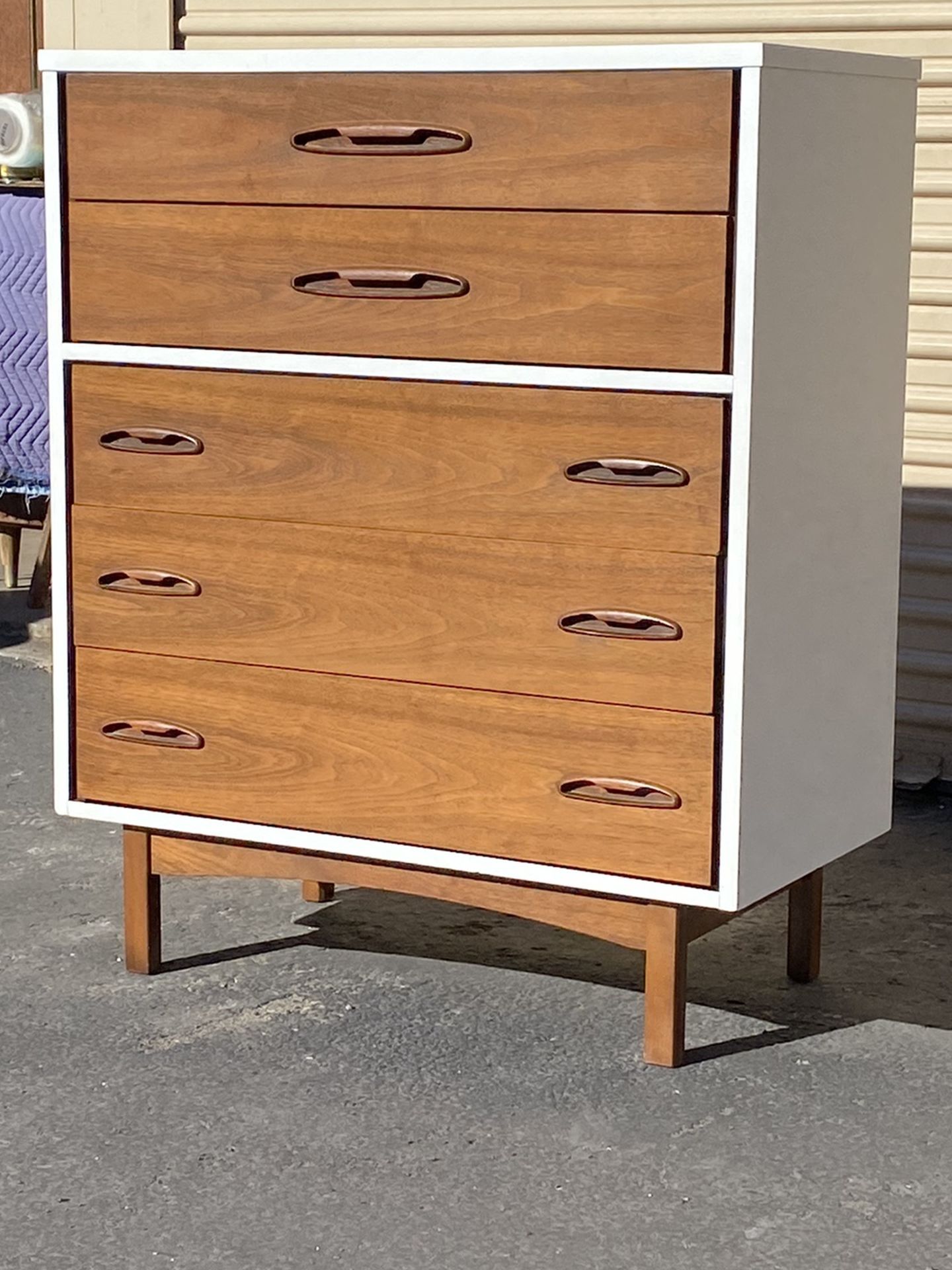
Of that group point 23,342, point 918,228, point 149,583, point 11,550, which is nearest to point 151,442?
point 149,583

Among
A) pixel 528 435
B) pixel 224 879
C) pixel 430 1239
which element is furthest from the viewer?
pixel 224 879

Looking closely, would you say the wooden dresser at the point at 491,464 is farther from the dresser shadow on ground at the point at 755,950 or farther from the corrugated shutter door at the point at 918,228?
the corrugated shutter door at the point at 918,228

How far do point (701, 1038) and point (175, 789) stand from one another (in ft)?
2.72

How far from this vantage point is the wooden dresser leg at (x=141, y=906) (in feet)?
10.6

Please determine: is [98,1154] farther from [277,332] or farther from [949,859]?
[949,859]

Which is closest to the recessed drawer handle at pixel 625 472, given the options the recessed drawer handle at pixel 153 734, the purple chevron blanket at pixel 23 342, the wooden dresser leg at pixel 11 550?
the recessed drawer handle at pixel 153 734

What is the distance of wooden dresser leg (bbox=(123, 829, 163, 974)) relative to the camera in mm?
3217

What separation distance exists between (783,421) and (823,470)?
17 centimetres

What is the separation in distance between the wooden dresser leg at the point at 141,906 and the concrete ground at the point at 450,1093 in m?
0.05

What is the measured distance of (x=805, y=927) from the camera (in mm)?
3215

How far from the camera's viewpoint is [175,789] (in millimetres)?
3105

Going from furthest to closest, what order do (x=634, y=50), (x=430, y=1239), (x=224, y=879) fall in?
1. (x=224, y=879)
2. (x=634, y=50)
3. (x=430, y=1239)

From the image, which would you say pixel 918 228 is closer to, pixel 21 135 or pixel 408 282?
pixel 408 282

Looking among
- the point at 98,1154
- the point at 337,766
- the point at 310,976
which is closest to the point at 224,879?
the point at 310,976
